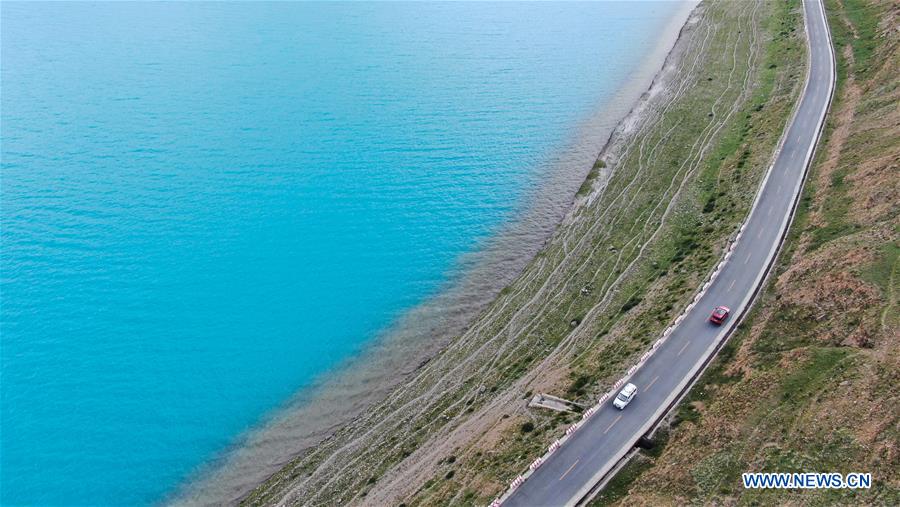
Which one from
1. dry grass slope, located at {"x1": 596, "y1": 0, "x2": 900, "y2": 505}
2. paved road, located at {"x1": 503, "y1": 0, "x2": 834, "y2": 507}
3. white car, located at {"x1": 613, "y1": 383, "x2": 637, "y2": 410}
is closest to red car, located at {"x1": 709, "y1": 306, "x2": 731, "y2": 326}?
paved road, located at {"x1": 503, "y1": 0, "x2": 834, "y2": 507}

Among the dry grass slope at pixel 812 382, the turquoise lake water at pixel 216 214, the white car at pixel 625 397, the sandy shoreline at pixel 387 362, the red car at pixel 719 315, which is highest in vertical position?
the turquoise lake water at pixel 216 214

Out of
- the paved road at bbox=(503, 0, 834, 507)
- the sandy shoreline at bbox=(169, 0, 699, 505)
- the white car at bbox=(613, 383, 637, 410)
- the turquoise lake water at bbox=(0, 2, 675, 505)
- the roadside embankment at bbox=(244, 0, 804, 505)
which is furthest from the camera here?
the turquoise lake water at bbox=(0, 2, 675, 505)

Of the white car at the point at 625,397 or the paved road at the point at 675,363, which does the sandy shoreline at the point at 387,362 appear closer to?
the paved road at the point at 675,363

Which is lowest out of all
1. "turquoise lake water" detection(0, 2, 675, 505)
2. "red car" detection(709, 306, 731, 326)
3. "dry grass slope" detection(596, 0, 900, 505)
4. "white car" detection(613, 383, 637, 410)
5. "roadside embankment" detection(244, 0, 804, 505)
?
"dry grass slope" detection(596, 0, 900, 505)

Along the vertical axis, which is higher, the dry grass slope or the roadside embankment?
the roadside embankment

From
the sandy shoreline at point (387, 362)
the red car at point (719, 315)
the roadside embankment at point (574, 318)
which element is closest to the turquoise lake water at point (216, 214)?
the sandy shoreline at point (387, 362)

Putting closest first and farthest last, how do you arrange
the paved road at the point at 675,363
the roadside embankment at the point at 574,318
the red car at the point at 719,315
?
the paved road at the point at 675,363, the roadside embankment at the point at 574,318, the red car at the point at 719,315

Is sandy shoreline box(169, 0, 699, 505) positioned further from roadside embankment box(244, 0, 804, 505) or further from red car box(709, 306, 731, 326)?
red car box(709, 306, 731, 326)

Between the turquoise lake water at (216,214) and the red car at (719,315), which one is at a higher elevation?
the turquoise lake water at (216,214)
